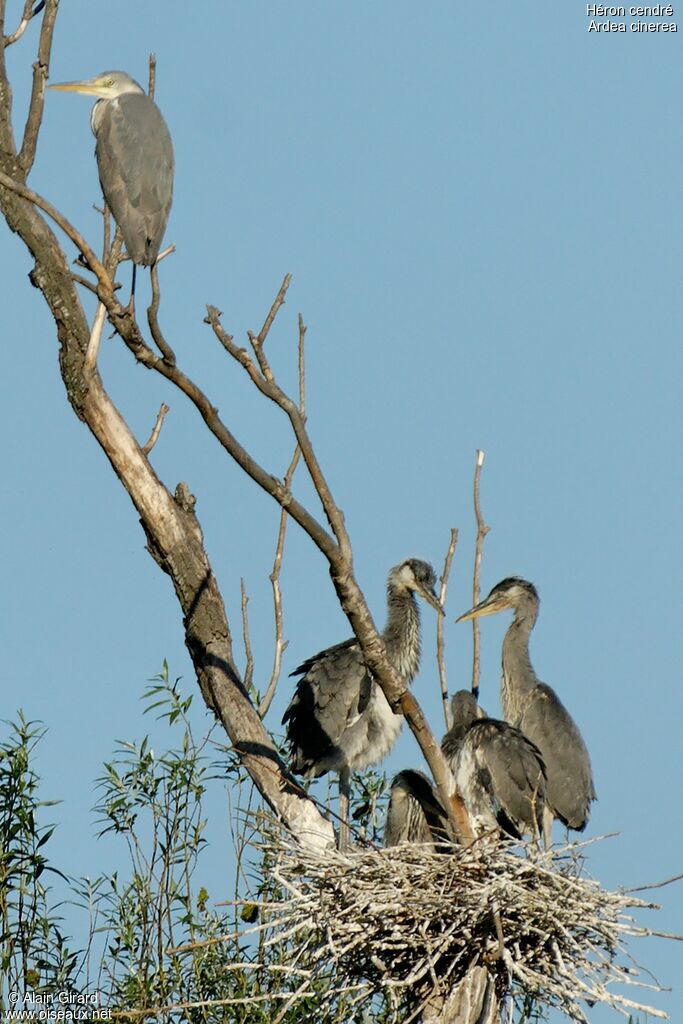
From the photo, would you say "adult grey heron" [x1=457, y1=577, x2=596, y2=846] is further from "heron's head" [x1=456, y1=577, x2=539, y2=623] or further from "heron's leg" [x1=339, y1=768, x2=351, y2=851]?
"heron's leg" [x1=339, y1=768, x2=351, y2=851]

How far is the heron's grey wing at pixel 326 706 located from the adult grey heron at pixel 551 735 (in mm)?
1037

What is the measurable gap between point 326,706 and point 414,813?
0.88 m

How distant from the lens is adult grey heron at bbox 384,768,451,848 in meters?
6.64

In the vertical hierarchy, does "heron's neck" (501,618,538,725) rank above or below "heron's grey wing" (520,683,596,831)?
above

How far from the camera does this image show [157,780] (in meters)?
6.94

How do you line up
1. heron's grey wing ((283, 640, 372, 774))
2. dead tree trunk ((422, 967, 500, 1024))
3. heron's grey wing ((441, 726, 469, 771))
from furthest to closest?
heron's grey wing ((283, 640, 372, 774)), heron's grey wing ((441, 726, 469, 771)), dead tree trunk ((422, 967, 500, 1024))

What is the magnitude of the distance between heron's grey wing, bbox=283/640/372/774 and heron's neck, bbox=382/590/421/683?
0.61m

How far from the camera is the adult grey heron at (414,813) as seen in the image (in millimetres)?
6641

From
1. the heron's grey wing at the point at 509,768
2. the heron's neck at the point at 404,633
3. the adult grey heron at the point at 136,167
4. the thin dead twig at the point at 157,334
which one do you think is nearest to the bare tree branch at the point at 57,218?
the thin dead twig at the point at 157,334

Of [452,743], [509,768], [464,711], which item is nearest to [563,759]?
[464,711]

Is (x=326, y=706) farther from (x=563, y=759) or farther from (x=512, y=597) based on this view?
(x=512, y=597)

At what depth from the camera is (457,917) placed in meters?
5.21

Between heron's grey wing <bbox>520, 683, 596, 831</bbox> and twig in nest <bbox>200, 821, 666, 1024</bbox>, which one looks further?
heron's grey wing <bbox>520, 683, 596, 831</bbox>

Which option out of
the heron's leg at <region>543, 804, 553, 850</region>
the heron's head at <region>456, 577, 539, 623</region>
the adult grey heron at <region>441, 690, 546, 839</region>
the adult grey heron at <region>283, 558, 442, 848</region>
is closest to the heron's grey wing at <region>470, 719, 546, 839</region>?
the adult grey heron at <region>441, 690, 546, 839</region>
